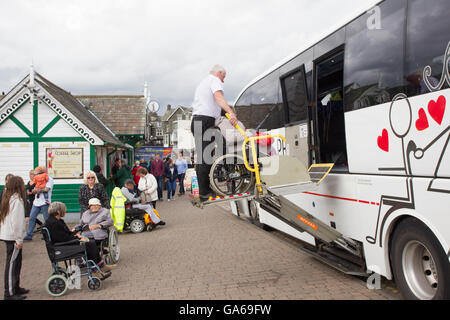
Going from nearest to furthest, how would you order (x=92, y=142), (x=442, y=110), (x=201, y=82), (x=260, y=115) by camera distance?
(x=442, y=110) < (x=201, y=82) < (x=260, y=115) < (x=92, y=142)

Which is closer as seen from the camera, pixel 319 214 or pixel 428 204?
pixel 428 204

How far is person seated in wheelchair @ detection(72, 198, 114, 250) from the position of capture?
22.9 ft

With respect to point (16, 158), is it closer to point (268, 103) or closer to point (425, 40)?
point (268, 103)

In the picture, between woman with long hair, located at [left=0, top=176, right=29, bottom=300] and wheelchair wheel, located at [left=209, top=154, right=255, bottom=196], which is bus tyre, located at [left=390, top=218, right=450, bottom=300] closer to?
wheelchair wheel, located at [left=209, top=154, right=255, bottom=196]

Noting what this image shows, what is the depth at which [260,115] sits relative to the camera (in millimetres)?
9945

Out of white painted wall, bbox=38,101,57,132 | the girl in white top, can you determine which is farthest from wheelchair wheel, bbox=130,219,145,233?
white painted wall, bbox=38,101,57,132

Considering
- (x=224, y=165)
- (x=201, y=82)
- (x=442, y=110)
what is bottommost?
(x=224, y=165)

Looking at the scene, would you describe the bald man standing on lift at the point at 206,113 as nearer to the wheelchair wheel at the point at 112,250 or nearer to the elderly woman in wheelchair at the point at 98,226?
the elderly woman in wheelchair at the point at 98,226

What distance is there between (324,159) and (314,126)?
0.63 metres

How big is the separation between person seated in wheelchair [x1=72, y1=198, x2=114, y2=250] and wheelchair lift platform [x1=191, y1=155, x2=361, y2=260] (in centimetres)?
218

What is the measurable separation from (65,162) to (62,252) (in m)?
8.38

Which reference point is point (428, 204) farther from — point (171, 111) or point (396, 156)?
point (171, 111)

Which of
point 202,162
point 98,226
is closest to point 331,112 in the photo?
point 202,162
